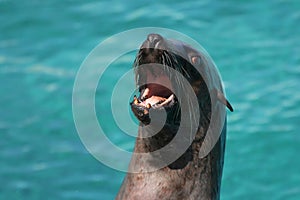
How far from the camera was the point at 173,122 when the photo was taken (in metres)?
4.56

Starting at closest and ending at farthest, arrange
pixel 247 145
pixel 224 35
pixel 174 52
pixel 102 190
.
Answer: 1. pixel 174 52
2. pixel 102 190
3. pixel 247 145
4. pixel 224 35

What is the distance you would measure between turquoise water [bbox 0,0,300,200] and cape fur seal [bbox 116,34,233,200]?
7.38ft

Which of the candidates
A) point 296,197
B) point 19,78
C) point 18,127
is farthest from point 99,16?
point 296,197

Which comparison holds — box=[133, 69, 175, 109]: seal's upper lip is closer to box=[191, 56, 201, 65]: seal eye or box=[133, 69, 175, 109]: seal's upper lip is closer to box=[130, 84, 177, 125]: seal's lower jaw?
box=[130, 84, 177, 125]: seal's lower jaw

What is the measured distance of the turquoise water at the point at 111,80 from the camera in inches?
285

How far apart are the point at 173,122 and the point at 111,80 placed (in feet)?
12.2

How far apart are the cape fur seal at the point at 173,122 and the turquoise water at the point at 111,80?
225cm

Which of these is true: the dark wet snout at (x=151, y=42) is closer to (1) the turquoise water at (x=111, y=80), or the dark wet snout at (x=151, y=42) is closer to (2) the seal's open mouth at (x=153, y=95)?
(2) the seal's open mouth at (x=153, y=95)

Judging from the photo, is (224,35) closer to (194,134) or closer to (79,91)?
(79,91)

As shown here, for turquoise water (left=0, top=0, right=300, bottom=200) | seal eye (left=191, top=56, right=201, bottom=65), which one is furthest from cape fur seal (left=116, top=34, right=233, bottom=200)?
turquoise water (left=0, top=0, right=300, bottom=200)

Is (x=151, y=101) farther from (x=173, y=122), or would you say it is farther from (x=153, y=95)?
(x=173, y=122)

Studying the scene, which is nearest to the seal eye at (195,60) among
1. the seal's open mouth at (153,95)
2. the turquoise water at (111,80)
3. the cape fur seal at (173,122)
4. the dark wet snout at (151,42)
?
the cape fur seal at (173,122)

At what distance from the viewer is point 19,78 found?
831 cm

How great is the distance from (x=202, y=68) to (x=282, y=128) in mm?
3150
